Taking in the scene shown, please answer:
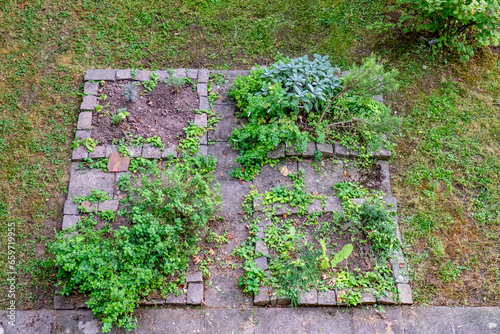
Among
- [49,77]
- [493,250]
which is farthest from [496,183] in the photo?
[49,77]

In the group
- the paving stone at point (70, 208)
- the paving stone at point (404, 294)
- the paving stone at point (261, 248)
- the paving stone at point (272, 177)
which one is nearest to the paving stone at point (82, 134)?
the paving stone at point (70, 208)

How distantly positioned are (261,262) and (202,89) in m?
2.37

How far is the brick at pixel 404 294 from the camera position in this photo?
4234 mm

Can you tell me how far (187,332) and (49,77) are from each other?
146 inches

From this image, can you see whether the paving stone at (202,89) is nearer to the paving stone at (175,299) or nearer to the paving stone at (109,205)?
the paving stone at (109,205)

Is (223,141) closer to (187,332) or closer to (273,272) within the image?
(273,272)

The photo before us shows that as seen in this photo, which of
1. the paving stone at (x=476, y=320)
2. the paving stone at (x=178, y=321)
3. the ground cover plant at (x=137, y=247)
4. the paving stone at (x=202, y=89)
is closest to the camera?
the ground cover plant at (x=137, y=247)

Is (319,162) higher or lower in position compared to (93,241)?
higher

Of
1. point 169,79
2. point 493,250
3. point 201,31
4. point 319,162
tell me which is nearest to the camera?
point 493,250

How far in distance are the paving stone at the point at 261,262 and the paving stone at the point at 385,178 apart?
164 cm

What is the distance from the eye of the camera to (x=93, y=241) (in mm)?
4148

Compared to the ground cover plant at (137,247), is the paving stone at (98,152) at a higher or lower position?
higher

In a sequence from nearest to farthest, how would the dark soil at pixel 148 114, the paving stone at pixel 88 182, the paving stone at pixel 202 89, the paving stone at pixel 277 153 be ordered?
the paving stone at pixel 88 182, the paving stone at pixel 277 153, the dark soil at pixel 148 114, the paving stone at pixel 202 89

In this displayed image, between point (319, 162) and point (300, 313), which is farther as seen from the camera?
point (319, 162)
